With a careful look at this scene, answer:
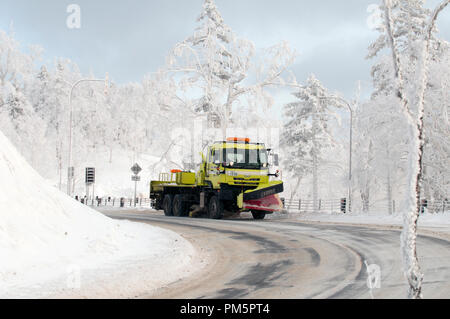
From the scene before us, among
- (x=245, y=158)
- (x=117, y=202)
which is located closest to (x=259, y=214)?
(x=245, y=158)

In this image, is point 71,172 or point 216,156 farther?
point 71,172

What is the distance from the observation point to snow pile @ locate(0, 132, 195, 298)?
297 inches

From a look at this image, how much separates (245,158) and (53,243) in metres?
12.7

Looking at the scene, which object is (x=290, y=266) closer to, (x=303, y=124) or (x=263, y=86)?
(x=263, y=86)

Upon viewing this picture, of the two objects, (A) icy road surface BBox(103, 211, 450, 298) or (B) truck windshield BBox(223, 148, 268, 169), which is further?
(B) truck windshield BBox(223, 148, 268, 169)

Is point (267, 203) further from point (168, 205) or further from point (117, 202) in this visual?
point (117, 202)

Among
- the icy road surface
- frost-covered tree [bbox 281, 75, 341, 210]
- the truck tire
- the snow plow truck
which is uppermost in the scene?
frost-covered tree [bbox 281, 75, 341, 210]

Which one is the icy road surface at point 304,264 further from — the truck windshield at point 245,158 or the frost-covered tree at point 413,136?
the truck windshield at point 245,158

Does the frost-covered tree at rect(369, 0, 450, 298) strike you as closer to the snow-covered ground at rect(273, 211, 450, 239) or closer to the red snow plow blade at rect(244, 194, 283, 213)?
the snow-covered ground at rect(273, 211, 450, 239)

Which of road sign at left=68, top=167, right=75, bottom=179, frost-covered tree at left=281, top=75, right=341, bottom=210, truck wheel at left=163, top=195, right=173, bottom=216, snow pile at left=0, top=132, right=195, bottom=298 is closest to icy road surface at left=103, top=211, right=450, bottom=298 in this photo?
snow pile at left=0, top=132, right=195, bottom=298

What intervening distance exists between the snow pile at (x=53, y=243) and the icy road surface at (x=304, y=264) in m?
0.73

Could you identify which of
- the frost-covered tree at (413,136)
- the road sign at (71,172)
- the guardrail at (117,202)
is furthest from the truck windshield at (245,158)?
the guardrail at (117,202)

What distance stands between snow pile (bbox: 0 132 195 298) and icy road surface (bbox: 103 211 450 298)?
28.8 inches

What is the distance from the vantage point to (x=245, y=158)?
21156mm
